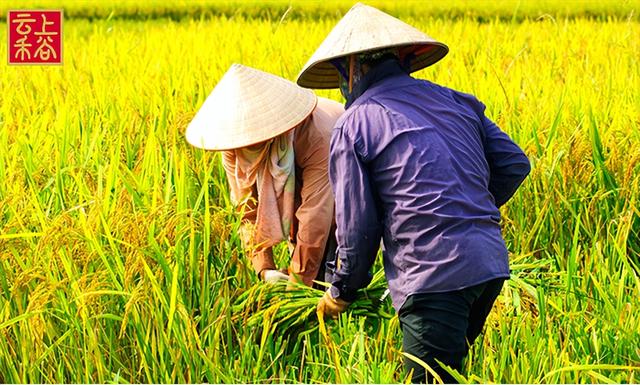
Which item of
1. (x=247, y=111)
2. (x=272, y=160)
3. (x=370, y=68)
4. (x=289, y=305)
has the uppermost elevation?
(x=370, y=68)

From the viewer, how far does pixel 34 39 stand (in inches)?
196

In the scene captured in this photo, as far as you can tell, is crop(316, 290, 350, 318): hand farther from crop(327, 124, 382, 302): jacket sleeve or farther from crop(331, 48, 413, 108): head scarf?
crop(331, 48, 413, 108): head scarf

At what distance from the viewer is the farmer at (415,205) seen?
1925 mm

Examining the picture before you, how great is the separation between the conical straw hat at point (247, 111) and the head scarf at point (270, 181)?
78 mm

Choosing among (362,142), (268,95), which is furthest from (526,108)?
(362,142)

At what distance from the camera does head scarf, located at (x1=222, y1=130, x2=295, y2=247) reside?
2.38 meters

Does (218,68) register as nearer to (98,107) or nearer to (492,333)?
(98,107)

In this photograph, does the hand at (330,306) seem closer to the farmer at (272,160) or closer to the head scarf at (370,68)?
the farmer at (272,160)

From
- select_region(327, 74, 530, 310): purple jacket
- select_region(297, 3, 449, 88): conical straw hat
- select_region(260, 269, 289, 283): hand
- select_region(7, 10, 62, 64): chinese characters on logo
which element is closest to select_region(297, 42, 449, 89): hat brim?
select_region(297, 3, 449, 88): conical straw hat

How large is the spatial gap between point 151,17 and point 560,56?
5494mm

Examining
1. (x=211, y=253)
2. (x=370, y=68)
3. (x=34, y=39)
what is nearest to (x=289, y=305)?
(x=211, y=253)

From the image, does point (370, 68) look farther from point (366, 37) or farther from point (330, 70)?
point (330, 70)

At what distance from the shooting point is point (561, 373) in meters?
1.93

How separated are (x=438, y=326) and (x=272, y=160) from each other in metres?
0.66
